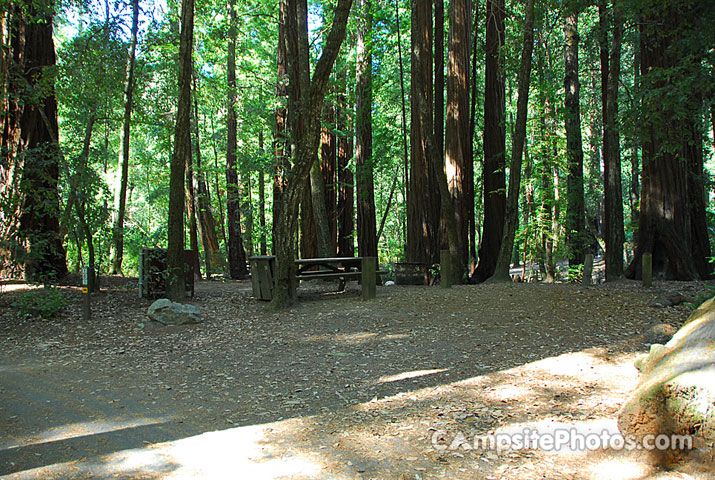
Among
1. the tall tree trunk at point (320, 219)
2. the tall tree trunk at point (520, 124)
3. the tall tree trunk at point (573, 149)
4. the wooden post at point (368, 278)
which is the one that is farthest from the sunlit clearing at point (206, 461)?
the tall tree trunk at point (573, 149)

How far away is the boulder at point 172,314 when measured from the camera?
8.66m

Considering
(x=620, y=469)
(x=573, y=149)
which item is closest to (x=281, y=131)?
(x=573, y=149)

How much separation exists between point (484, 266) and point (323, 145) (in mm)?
6883

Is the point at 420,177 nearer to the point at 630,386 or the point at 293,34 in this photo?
the point at 293,34

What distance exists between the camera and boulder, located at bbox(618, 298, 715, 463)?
314 centimetres

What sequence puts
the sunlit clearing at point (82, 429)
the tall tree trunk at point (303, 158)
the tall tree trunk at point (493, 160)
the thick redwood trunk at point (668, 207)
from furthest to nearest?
the tall tree trunk at point (493, 160)
the thick redwood trunk at point (668, 207)
the tall tree trunk at point (303, 158)
the sunlit clearing at point (82, 429)

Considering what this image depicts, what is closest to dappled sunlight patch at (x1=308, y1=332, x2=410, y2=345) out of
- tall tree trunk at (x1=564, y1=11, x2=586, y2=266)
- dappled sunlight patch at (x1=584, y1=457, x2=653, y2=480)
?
dappled sunlight patch at (x1=584, y1=457, x2=653, y2=480)

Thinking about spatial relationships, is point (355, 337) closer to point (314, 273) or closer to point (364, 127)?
point (314, 273)

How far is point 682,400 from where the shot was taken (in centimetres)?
324

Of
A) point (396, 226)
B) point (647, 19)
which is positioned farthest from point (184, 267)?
point (396, 226)

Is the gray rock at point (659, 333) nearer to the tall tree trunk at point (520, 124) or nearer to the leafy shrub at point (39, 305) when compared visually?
the tall tree trunk at point (520, 124)

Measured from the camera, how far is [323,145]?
18359 millimetres

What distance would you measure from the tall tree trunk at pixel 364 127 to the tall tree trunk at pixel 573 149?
5734 mm

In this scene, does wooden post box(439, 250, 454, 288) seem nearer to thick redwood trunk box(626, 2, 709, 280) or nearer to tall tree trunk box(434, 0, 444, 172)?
tall tree trunk box(434, 0, 444, 172)
